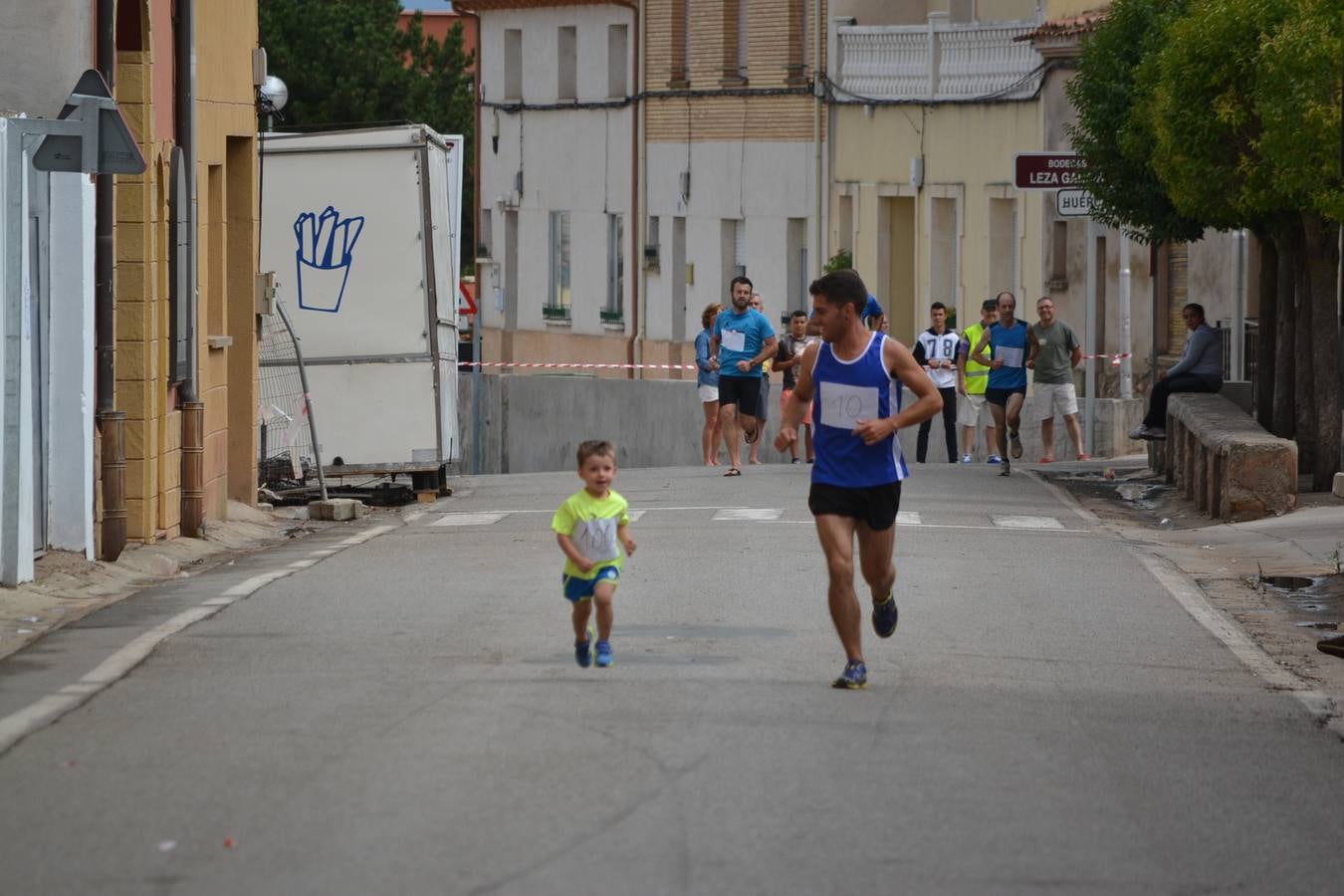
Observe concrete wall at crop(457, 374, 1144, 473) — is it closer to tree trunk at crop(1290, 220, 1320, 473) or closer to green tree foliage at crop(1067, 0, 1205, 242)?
green tree foliage at crop(1067, 0, 1205, 242)

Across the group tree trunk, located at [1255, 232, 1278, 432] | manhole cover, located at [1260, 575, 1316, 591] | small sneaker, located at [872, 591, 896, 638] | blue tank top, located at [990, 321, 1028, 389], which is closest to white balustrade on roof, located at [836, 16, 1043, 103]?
blue tank top, located at [990, 321, 1028, 389]

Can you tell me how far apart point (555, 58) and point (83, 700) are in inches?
1728

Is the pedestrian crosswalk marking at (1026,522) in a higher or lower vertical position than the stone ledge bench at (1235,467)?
lower

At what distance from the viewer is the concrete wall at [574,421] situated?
38.1m

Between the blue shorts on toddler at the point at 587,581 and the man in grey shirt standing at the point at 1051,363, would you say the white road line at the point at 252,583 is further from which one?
the man in grey shirt standing at the point at 1051,363

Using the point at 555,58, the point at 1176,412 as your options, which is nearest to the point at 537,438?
the point at 555,58

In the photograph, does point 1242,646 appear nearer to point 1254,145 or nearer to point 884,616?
point 884,616

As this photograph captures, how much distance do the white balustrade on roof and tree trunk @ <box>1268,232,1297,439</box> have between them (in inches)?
674

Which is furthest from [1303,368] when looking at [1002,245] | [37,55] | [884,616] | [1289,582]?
[1002,245]

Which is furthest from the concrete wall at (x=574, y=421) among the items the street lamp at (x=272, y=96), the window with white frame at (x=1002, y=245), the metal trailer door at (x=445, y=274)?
the street lamp at (x=272, y=96)

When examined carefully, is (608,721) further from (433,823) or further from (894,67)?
(894,67)

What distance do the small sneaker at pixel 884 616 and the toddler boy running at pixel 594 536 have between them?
1.10m

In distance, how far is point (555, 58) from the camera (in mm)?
52938

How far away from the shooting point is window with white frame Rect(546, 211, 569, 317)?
53.3 metres
